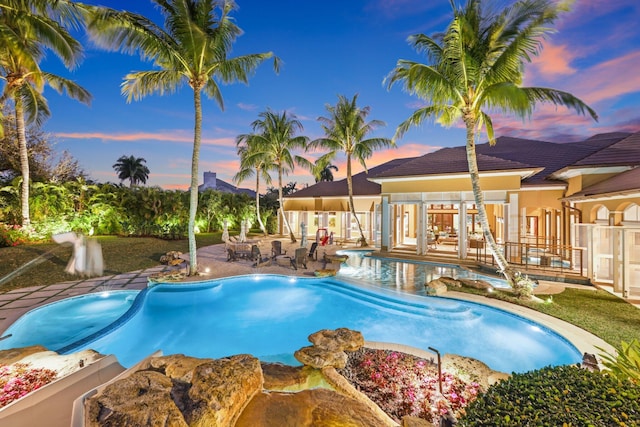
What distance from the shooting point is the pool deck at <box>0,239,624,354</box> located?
6.06 meters

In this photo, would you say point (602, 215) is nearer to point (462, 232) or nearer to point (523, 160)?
point (462, 232)

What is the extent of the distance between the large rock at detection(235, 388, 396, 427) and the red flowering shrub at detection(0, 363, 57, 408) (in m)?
3.56

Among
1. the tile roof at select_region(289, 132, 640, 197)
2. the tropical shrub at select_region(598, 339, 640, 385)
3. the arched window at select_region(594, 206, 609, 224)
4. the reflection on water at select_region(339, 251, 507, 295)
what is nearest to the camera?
the tropical shrub at select_region(598, 339, 640, 385)

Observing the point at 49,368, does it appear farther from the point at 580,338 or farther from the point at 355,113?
the point at 355,113

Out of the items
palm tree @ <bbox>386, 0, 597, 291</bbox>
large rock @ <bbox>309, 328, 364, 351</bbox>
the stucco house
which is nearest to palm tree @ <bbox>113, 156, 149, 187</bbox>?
the stucco house

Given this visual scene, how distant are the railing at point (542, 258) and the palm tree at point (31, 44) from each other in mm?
22917

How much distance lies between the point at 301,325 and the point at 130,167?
64.0 meters

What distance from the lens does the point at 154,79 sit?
11.7 metres

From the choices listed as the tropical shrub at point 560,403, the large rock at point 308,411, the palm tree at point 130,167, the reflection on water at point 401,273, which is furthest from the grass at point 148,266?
the palm tree at point 130,167

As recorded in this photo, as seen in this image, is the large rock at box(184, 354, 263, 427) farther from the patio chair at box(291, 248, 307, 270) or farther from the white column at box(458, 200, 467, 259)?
the white column at box(458, 200, 467, 259)

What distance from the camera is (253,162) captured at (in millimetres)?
23109

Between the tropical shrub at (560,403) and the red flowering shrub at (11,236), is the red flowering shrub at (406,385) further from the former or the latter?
the red flowering shrub at (11,236)

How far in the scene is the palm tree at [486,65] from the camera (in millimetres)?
8469

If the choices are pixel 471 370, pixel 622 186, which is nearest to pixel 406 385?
pixel 471 370
